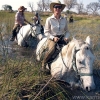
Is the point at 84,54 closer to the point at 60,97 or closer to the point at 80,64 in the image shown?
the point at 80,64

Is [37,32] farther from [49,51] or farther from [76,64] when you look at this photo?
[76,64]

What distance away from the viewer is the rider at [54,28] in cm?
543

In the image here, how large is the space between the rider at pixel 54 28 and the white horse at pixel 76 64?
10.7 inches

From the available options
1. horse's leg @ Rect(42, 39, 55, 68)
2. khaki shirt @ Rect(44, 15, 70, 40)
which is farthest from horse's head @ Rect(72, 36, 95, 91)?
khaki shirt @ Rect(44, 15, 70, 40)

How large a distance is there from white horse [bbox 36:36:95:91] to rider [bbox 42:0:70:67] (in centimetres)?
27

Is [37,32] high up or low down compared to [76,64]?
up

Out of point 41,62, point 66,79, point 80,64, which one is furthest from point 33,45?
point 80,64

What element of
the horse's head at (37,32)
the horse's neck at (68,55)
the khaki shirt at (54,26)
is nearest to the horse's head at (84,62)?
the horse's neck at (68,55)

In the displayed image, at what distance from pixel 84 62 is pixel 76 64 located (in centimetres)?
22

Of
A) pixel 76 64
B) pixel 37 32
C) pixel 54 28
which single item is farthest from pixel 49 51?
pixel 37 32

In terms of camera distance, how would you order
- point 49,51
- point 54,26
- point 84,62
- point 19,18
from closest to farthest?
point 84,62
point 49,51
point 54,26
point 19,18

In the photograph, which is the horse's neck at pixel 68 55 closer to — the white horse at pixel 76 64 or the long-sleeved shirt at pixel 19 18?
the white horse at pixel 76 64

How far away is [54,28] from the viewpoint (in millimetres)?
5695

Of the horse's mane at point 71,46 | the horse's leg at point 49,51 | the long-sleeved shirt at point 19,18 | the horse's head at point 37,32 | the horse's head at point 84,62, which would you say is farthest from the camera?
the long-sleeved shirt at point 19,18
